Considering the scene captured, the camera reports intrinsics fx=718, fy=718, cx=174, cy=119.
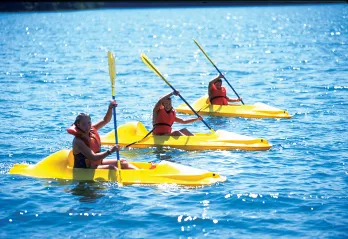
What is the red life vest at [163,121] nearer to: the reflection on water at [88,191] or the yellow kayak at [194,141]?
the yellow kayak at [194,141]

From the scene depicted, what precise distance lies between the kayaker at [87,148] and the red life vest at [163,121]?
2.64 m

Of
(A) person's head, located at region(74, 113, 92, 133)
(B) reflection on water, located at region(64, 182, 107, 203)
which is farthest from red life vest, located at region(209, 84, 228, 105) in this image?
(A) person's head, located at region(74, 113, 92, 133)

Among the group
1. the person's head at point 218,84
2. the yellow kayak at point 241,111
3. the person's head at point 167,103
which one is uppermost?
the person's head at point 218,84

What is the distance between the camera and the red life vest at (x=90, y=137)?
11547 millimetres

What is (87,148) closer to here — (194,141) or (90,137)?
(90,137)

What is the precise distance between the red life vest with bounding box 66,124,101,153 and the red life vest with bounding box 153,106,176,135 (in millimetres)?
2859

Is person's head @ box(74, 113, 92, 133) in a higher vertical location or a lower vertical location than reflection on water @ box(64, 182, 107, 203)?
higher

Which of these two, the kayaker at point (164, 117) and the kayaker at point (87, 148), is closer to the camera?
the kayaker at point (87, 148)

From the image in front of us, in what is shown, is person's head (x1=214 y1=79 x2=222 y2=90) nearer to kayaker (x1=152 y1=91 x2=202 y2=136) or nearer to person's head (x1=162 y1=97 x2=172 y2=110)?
kayaker (x1=152 y1=91 x2=202 y2=136)

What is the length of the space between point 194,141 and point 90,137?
3.38 meters

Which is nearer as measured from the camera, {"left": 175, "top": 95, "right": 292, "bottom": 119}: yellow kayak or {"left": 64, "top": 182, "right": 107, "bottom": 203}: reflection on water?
{"left": 64, "top": 182, "right": 107, "bottom": 203}: reflection on water

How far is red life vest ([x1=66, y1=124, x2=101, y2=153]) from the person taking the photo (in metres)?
Result: 11.5

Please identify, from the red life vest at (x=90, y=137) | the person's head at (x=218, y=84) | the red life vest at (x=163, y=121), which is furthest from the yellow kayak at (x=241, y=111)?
the red life vest at (x=90, y=137)

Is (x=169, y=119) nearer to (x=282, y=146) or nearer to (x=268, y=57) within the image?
(x=282, y=146)
